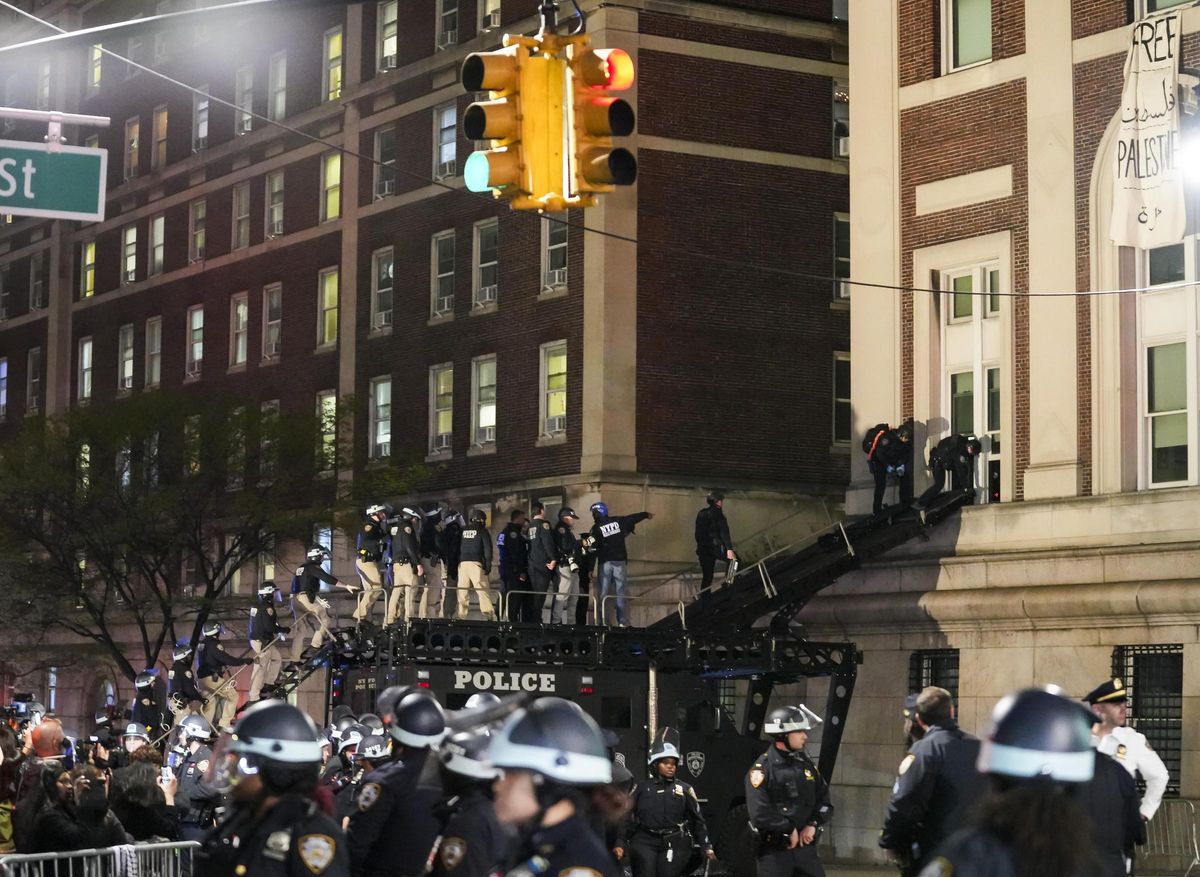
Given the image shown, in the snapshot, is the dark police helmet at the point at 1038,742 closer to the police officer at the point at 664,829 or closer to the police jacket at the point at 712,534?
the police officer at the point at 664,829

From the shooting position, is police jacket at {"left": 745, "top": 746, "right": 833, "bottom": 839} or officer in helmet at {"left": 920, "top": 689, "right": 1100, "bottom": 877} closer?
officer in helmet at {"left": 920, "top": 689, "right": 1100, "bottom": 877}

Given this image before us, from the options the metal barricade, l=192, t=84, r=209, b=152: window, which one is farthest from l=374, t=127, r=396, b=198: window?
the metal barricade

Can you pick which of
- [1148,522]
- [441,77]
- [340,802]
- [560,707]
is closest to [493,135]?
[340,802]

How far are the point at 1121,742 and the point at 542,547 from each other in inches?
833

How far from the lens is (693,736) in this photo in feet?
94.4

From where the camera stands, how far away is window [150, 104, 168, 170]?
65125 millimetres

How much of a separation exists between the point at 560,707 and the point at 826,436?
4305cm

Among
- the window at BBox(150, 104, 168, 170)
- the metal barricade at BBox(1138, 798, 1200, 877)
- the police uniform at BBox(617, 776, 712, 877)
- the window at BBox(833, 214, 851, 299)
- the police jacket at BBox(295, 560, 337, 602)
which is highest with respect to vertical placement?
the window at BBox(150, 104, 168, 170)

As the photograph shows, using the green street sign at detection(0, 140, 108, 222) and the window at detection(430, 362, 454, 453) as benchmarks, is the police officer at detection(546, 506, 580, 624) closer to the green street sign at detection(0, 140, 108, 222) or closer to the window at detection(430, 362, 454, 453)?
the window at detection(430, 362, 454, 453)

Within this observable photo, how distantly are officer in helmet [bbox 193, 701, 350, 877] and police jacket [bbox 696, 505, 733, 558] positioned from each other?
29.3m

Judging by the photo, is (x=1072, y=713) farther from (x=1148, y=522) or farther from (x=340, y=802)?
(x=1148, y=522)

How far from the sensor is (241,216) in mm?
60469

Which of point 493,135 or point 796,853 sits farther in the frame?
point 796,853

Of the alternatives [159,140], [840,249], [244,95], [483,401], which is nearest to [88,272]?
[159,140]
